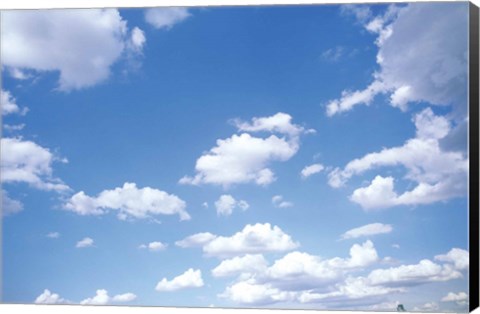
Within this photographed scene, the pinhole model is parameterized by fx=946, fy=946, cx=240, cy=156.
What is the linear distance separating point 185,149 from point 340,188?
1280mm

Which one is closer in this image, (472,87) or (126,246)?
(472,87)

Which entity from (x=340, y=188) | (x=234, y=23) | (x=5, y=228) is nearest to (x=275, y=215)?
(x=340, y=188)

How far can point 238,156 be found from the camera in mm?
7543

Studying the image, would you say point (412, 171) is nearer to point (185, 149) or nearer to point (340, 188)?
point (340, 188)

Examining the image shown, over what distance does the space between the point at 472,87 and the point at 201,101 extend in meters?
2.11

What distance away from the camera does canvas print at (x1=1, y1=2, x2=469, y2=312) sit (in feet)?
23.7

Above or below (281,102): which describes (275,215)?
below

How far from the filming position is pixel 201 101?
24.9 ft

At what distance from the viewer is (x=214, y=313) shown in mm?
7461

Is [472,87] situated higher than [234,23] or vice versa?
[234,23]

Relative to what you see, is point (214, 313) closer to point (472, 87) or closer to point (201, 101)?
point (201, 101)

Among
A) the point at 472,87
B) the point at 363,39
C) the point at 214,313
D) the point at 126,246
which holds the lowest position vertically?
the point at 214,313

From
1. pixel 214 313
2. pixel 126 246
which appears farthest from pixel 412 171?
pixel 126 246

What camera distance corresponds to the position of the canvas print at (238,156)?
7.21 metres
